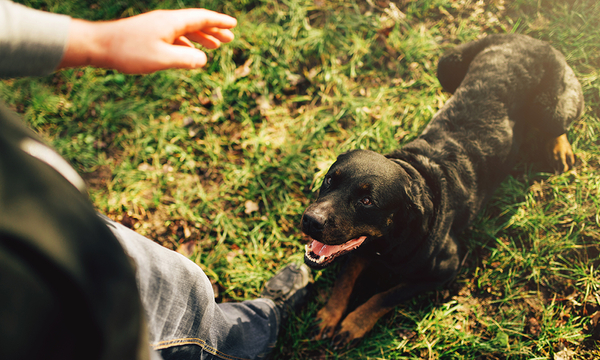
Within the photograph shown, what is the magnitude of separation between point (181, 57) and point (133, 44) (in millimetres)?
189

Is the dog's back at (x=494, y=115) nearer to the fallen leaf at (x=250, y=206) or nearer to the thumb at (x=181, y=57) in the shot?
the fallen leaf at (x=250, y=206)

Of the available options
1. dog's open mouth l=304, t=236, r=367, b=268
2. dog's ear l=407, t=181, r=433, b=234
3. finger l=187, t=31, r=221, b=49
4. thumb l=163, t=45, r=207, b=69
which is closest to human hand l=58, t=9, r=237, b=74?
thumb l=163, t=45, r=207, b=69

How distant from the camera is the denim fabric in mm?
1399

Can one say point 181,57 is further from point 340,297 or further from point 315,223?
point 340,297

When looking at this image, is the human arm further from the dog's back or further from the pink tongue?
the dog's back

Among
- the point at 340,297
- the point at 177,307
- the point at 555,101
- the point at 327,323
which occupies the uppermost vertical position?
the point at 555,101

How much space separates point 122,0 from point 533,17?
16.7 feet

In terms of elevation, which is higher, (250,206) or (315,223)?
(315,223)

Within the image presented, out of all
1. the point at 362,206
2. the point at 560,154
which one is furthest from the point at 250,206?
the point at 560,154

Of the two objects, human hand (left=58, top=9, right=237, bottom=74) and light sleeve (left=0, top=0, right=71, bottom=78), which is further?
human hand (left=58, top=9, right=237, bottom=74)

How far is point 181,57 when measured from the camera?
1.36m

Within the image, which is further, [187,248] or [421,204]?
[187,248]

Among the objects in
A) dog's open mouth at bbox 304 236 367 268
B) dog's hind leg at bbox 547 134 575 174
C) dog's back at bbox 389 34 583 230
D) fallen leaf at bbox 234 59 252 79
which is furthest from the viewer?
fallen leaf at bbox 234 59 252 79

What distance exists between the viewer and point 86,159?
3520 millimetres
